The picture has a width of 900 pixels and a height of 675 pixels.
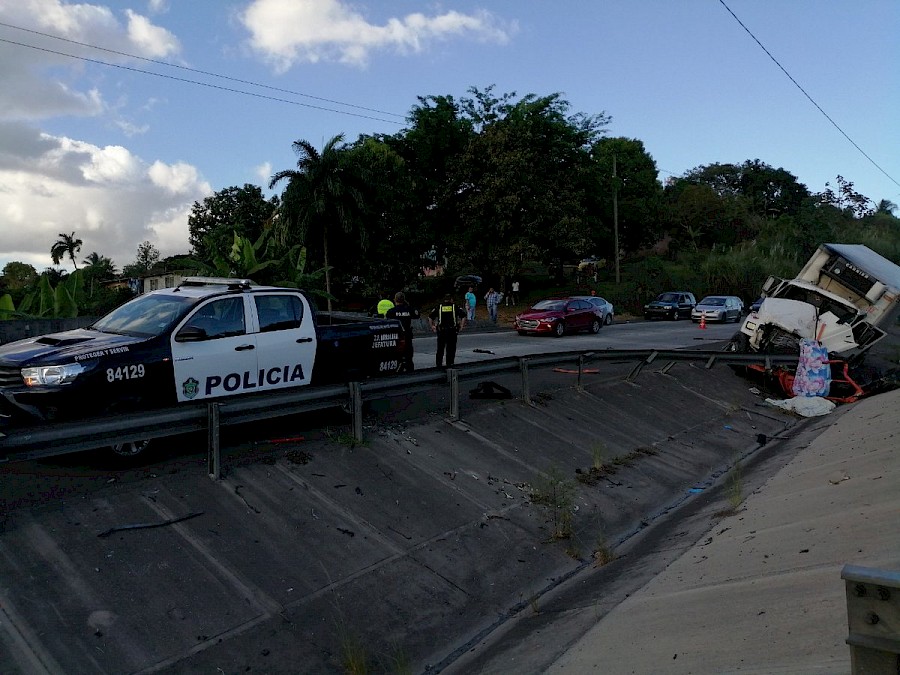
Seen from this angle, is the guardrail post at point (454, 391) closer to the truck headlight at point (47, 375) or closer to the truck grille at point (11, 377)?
the truck headlight at point (47, 375)

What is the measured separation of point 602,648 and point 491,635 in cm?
150

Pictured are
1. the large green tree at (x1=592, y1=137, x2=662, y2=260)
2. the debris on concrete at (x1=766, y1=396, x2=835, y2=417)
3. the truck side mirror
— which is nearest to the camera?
the truck side mirror

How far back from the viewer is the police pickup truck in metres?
6.73

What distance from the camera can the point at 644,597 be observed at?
541 cm

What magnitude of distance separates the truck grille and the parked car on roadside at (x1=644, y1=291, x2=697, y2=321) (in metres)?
39.5

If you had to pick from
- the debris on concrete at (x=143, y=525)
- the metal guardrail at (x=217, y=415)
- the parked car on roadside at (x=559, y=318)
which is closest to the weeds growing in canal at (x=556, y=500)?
the metal guardrail at (x=217, y=415)

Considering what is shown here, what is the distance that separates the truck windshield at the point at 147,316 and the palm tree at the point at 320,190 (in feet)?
87.2

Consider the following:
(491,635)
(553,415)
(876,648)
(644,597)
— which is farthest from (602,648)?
(553,415)

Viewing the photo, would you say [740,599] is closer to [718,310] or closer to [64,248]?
[718,310]

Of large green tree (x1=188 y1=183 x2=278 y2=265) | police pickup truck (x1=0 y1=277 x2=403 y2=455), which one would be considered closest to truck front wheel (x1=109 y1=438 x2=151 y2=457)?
police pickup truck (x1=0 y1=277 x2=403 y2=455)

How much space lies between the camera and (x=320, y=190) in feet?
116

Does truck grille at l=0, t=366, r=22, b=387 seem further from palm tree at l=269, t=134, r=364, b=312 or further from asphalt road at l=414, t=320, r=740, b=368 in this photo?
palm tree at l=269, t=134, r=364, b=312

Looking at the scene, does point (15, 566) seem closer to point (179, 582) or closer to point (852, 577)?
point (179, 582)

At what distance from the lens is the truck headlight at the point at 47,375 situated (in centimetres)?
666
